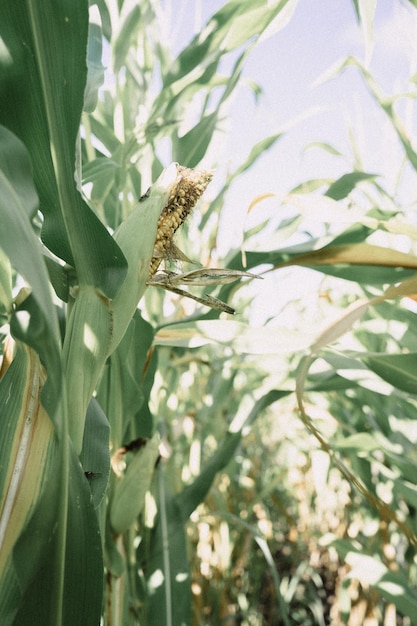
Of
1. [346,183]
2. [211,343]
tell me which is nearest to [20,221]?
[211,343]

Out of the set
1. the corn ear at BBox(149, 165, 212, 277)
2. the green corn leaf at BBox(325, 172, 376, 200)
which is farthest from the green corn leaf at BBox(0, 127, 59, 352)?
the green corn leaf at BBox(325, 172, 376, 200)

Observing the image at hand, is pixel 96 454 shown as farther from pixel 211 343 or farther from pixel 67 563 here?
pixel 211 343

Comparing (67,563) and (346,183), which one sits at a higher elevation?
(346,183)

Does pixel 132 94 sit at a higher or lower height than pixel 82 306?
higher

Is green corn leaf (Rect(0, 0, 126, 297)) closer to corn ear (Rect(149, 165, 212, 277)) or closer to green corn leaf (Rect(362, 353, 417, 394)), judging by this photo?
corn ear (Rect(149, 165, 212, 277))

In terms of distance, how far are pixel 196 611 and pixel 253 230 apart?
648 mm

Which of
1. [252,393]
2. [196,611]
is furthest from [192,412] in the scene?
[196,611]

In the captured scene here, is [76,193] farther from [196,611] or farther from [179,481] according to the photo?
[196,611]

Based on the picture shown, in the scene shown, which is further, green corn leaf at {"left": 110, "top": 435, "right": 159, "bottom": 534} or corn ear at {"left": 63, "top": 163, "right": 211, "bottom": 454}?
green corn leaf at {"left": 110, "top": 435, "right": 159, "bottom": 534}

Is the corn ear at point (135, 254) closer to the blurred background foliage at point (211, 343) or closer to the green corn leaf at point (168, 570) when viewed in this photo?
the blurred background foliage at point (211, 343)

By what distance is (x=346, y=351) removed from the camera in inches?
23.1

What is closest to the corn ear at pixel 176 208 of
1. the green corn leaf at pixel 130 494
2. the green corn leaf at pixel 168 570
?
the green corn leaf at pixel 130 494

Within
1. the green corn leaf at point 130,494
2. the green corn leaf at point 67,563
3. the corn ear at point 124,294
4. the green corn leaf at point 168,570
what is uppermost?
the corn ear at point 124,294

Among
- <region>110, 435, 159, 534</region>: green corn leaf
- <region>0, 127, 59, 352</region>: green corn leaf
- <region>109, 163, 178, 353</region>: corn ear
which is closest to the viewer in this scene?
<region>0, 127, 59, 352</region>: green corn leaf
